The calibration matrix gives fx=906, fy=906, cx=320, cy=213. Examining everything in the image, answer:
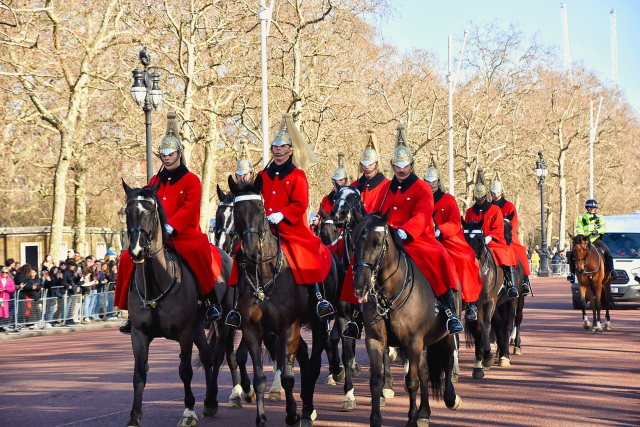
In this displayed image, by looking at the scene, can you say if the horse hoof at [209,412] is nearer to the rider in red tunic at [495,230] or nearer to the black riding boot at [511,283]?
the rider in red tunic at [495,230]

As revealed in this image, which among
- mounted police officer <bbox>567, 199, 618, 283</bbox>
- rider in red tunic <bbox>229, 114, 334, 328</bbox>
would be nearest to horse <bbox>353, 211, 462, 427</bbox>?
rider in red tunic <bbox>229, 114, 334, 328</bbox>

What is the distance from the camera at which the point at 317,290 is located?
908cm

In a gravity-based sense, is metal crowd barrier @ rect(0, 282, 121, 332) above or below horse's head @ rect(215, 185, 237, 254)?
below

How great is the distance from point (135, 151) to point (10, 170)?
→ 5492 mm

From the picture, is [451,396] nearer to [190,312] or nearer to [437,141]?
[190,312]

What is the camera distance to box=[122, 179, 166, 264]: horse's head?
27.2 feet

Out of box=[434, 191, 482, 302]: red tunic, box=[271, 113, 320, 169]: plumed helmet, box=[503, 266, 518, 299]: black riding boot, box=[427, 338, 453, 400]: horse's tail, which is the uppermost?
box=[271, 113, 320, 169]: plumed helmet

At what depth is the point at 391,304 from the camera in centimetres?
841

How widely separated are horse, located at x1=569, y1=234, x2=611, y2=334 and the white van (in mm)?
4938

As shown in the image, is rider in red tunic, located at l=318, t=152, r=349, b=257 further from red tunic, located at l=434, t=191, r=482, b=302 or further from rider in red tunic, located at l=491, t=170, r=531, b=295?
rider in red tunic, located at l=491, t=170, r=531, b=295

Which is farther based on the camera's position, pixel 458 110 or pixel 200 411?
pixel 458 110

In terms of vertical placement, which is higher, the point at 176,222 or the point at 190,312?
the point at 176,222

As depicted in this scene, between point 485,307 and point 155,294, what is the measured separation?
5.87 meters

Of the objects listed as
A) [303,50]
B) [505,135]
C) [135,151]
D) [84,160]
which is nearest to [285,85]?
[303,50]
